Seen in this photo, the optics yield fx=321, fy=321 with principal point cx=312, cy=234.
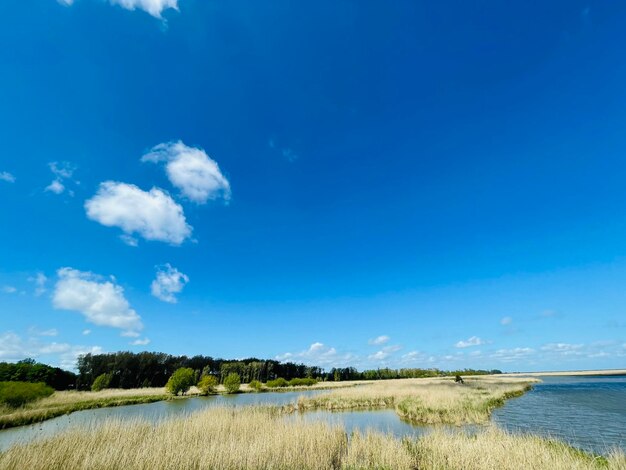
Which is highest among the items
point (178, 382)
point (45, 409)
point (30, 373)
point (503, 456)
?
point (30, 373)

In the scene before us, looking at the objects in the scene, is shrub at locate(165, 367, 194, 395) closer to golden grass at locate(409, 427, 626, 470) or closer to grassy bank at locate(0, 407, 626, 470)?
grassy bank at locate(0, 407, 626, 470)

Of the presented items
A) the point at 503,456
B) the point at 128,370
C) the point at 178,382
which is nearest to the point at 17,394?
the point at 178,382

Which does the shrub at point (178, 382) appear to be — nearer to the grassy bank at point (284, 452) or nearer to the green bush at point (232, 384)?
the green bush at point (232, 384)

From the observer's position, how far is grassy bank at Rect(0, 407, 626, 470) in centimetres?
828

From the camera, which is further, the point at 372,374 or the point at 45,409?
the point at 372,374

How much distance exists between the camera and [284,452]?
9930 millimetres

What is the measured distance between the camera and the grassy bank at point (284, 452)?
8.28m

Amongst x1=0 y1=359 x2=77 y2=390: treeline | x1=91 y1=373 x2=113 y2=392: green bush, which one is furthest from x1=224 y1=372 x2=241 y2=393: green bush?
x1=0 y1=359 x2=77 y2=390: treeline

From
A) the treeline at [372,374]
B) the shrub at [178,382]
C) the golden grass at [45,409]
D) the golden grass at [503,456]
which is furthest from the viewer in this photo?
the treeline at [372,374]

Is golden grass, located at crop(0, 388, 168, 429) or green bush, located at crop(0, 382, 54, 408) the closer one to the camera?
golden grass, located at crop(0, 388, 168, 429)

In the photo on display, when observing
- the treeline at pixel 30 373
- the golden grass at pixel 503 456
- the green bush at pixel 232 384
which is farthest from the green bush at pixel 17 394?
the golden grass at pixel 503 456

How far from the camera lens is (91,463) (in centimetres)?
837

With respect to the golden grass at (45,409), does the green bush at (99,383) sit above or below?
above

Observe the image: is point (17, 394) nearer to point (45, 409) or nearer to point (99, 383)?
point (45, 409)
